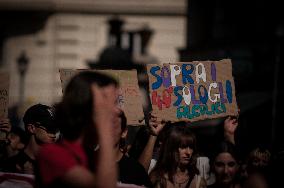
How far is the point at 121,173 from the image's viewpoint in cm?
426

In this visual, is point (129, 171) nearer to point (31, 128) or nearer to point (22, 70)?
point (31, 128)

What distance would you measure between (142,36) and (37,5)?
131 inches

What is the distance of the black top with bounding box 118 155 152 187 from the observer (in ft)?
13.8

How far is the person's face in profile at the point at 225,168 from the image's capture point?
553 cm

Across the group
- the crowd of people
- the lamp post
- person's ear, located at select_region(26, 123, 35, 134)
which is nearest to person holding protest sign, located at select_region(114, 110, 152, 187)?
the crowd of people

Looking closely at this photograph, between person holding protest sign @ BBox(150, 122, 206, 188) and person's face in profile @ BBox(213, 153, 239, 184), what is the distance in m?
0.39

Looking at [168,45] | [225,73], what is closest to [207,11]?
[168,45]

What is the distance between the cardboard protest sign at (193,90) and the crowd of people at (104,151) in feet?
0.42

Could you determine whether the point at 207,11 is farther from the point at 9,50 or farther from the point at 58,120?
the point at 58,120

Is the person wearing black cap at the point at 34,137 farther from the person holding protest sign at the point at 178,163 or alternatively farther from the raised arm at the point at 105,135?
the raised arm at the point at 105,135

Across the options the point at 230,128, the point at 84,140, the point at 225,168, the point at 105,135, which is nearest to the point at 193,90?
the point at 230,128

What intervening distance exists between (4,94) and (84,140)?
2.96 m

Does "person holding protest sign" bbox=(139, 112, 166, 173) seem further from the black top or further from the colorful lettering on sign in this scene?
the black top

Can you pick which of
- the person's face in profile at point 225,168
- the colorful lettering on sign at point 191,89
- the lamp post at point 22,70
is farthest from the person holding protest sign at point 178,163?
the lamp post at point 22,70
